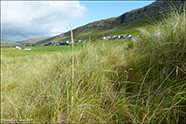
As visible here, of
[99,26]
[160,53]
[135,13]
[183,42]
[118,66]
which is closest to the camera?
[183,42]

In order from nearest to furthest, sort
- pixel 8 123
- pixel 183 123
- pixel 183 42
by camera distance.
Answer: pixel 183 123, pixel 8 123, pixel 183 42

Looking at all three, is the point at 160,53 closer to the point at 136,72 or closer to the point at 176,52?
the point at 176,52

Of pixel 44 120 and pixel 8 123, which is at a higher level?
pixel 44 120

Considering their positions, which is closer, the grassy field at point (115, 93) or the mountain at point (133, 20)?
the grassy field at point (115, 93)

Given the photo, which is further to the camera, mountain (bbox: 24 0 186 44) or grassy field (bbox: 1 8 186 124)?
mountain (bbox: 24 0 186 44)

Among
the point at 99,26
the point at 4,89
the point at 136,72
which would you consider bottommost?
the point at 4,89

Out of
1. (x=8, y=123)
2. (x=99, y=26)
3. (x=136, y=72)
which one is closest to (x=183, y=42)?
(x=136, y=72)

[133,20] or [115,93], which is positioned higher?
[133,20]

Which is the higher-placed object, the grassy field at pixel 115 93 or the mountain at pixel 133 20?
the mountain at pixel 133 20

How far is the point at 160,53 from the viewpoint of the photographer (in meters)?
2.12

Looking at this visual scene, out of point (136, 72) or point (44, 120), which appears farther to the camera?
point (136, 72)

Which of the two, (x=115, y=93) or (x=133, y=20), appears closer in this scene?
(x=115, y=93)

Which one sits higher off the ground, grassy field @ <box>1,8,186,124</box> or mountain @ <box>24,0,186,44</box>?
mountain @ <box>24,0,186,44</box>

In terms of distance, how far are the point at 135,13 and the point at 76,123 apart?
15370cm
